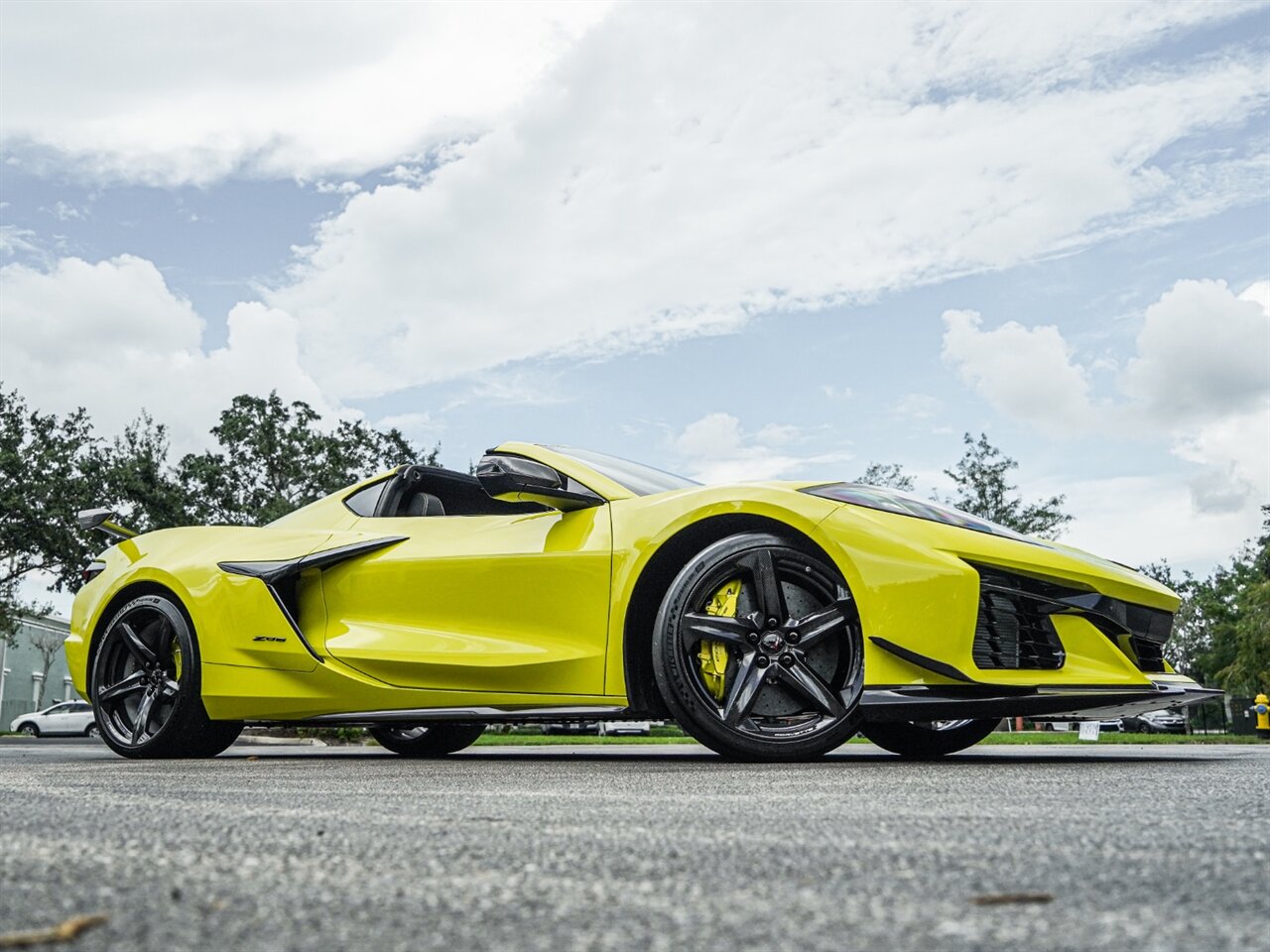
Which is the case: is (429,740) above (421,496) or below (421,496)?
below

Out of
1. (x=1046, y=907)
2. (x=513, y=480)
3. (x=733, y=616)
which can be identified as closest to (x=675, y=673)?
(x=733, y=616)

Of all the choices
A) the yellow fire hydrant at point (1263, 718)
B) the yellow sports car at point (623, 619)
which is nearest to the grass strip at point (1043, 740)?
the yellow fire hydrant at point (1263, 718)

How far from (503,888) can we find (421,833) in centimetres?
60

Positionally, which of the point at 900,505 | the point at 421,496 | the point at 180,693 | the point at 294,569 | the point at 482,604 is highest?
the point at 421,496

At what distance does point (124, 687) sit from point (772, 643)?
10.8ft

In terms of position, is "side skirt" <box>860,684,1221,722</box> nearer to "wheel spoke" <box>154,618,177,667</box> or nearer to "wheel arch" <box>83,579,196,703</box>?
"wheel spoke" <box>154,618,177,667</box>

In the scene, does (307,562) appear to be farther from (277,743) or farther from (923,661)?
(277,743)

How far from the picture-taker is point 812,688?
4.04m

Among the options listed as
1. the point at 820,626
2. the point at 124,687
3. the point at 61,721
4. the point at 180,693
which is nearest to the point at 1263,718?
the point at 820,626

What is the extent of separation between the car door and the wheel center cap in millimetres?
640

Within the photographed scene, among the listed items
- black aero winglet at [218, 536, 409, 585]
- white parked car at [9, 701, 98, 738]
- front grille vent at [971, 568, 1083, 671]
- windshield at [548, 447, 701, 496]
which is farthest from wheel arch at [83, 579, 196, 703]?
white parked car at [9, 701, 98, 738]

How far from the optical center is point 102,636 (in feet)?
19.0

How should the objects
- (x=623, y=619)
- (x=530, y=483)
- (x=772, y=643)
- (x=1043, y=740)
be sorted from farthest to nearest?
1. (x=1043, y=740)
2. (x=530, y=483)
3. (x=623, y=619)
4. (x=772, y=643)

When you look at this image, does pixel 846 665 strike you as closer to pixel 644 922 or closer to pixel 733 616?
pixel 733 616
